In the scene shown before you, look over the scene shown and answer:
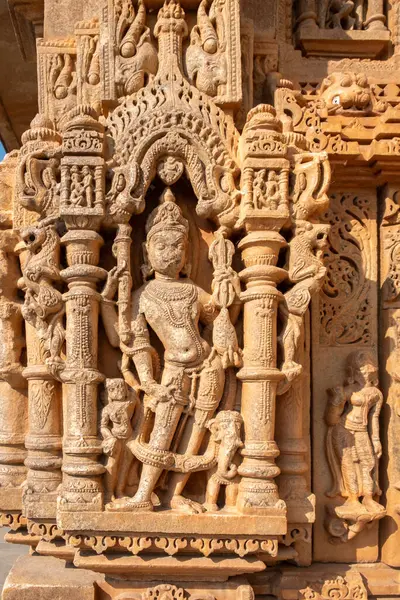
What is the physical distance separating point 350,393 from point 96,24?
3.17 m

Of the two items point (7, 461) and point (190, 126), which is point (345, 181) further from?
point (7, 461)

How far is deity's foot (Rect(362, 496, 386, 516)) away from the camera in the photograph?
12.9 feet

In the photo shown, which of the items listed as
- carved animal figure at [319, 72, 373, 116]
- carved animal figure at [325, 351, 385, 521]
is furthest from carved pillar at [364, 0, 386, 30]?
carved animal figure at [325, 351, 385, 521]

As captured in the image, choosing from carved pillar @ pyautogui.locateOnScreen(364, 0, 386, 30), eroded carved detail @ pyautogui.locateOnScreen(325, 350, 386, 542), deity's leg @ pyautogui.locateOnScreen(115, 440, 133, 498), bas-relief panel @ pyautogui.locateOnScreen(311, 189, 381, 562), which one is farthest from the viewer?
carved pillar @ pyautogui.locateOnScreen(364, 0, 386, 30)

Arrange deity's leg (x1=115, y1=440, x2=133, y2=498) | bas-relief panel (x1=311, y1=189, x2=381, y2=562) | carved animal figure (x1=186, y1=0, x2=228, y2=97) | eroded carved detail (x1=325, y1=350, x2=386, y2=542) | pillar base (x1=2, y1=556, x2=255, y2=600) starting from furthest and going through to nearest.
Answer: bas-relief panel (x1=311, y1=189, x2=381, y2=562) → eroded carved detail (x1=325, y1=350, x2=386, y2=542) → carved animal figure (x1=186, y1=0, x2=228, y2=97) → pillar base (x1=2, y1=556, x2=255, y2=600) → deity's leg (x1=115, y1=440, x2=133, y2=498)

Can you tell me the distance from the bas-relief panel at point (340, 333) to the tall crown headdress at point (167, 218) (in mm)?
1124

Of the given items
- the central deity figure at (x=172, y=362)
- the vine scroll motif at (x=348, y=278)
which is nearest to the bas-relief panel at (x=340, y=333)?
the vine scroll motif at (x=348, y=278)

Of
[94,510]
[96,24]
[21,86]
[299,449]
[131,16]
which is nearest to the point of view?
[94,510]

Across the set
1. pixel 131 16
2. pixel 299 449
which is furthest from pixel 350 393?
pixel 131 16

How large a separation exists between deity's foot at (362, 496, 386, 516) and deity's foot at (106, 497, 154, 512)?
150cm

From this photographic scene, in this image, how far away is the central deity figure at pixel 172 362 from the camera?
11.7ft

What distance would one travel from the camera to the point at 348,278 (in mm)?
4230

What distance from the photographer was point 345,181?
429 centimetres

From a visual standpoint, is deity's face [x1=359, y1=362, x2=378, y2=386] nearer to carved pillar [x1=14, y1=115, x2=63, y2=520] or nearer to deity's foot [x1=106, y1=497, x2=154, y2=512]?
deity's foot [x1=106, y1=497, x2=154, y2=512]
